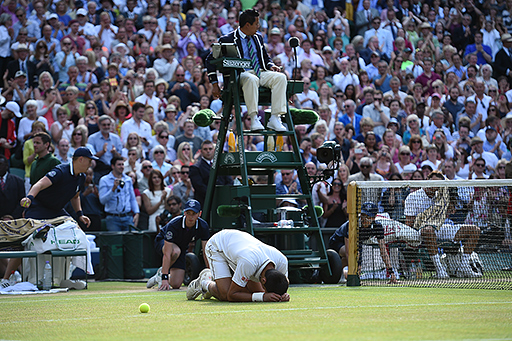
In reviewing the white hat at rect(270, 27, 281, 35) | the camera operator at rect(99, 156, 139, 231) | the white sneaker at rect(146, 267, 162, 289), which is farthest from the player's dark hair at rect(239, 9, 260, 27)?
the white hat at rect(270, 27, 281, 35)

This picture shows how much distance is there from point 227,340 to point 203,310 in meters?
2.30

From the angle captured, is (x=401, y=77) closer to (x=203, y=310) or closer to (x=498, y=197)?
(x=498, y=197)

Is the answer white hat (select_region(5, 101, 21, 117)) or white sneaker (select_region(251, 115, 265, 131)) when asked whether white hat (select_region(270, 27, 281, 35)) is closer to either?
white hat (select_region(5, 101, 21, 117))

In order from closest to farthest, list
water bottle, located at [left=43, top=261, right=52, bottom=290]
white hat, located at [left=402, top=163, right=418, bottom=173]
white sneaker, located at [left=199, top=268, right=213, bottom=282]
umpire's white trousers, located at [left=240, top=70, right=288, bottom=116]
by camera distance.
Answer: white sneaker, located at [left=199, top=268, right=213, bottom=282], umpire's white trousers, located at [left=240, top=70, right=288, bottom=116], water bottle, located at [left=43, top=261, right=52, bottom=290], white hat, located at [left=402, top=163, right=418, bottom=173]

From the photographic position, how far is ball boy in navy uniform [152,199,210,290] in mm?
10771

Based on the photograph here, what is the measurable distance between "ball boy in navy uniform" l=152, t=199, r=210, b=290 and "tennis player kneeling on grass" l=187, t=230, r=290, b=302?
2277 mm

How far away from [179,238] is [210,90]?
7589 mm

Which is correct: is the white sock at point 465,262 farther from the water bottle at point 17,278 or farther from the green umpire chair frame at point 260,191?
the water bottle at point 17,278

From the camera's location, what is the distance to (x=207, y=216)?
38.9 feet

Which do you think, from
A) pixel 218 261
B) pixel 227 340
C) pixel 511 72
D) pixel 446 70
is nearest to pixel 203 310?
pixel 218 261

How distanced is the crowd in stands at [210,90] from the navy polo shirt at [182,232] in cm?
251

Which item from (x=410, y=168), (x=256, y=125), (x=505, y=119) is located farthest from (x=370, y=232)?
(x=505, y=119)

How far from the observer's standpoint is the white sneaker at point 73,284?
11845mm

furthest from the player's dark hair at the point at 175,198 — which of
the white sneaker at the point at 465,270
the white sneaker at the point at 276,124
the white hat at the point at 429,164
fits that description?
the white hat at the point at 429,164
